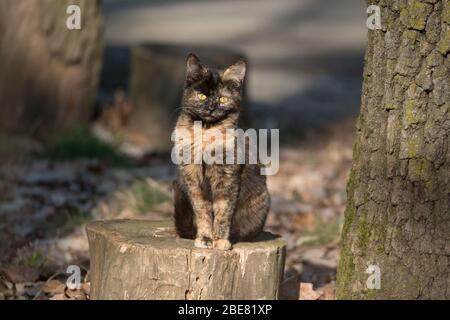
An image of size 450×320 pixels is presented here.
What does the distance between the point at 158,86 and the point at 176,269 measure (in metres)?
4.56

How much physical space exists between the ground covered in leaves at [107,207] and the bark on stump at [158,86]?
0.47 metres

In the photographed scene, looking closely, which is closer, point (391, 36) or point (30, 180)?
point (391, 36)

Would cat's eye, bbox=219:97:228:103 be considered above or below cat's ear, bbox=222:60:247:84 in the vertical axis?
below

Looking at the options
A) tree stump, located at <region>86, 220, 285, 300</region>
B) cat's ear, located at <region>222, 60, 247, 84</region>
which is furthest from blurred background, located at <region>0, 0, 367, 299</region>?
cat's ear, located at <region>222, 60, 247, 84</region>

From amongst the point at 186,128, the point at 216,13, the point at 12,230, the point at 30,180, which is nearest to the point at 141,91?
the point at 30,180

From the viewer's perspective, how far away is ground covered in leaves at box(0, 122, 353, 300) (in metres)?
5.04

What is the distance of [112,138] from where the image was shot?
27.4 ft

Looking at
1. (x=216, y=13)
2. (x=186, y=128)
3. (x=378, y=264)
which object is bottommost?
(x=378, y=264)

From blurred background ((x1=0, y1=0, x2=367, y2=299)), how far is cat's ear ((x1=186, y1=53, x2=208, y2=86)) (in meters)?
1.28

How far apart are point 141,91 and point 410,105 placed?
4948 millimetres

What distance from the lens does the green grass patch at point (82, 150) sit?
7684 millimetres

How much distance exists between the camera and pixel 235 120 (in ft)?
14.2

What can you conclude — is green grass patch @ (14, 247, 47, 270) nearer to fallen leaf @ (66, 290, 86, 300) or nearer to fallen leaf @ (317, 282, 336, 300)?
fallen leaf @ (66, 290, 86, 300)
